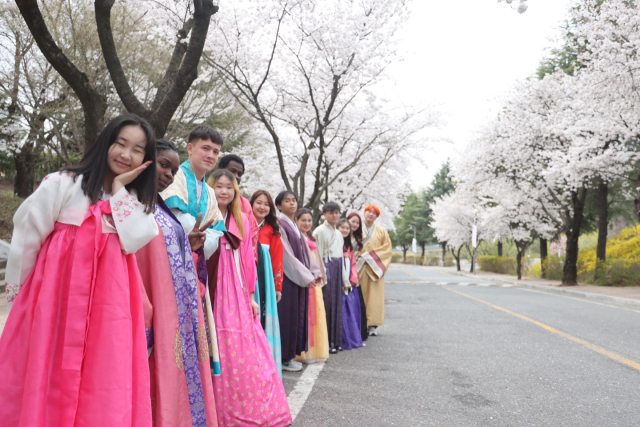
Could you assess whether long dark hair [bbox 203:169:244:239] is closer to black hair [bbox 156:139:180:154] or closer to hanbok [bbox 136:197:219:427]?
black hair [bbox 156:139:180:154]

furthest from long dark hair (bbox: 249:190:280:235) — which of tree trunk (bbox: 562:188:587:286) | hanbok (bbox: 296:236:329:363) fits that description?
tree trunk (bbox: 562:188:587:286)

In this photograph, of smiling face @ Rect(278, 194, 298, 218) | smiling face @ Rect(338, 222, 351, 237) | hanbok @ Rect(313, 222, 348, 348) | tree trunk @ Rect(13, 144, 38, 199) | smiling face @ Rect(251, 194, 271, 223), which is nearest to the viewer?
smiling face @ Rect(251, 194, 271, 223)

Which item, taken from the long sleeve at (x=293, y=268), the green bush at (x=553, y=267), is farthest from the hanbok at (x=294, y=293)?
the green bush at (x=553, y=267)

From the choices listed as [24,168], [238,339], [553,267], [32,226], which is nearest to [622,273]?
[553,267]

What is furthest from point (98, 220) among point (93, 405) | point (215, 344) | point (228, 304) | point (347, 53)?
point (347, 53)

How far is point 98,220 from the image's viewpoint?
7.22 feet

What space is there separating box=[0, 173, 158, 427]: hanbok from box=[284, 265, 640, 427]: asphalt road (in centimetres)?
162

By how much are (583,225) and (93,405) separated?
27.8 m

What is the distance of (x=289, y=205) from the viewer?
5520mm

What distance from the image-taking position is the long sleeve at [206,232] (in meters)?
Answer: 3.01

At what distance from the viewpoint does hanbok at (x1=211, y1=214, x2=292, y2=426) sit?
10.7ft

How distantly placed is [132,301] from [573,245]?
2144 centimetres

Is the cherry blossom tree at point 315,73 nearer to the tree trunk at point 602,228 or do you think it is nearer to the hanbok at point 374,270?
the hanbok at point 374,270

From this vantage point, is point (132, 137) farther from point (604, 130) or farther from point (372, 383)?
point (604, 130)
